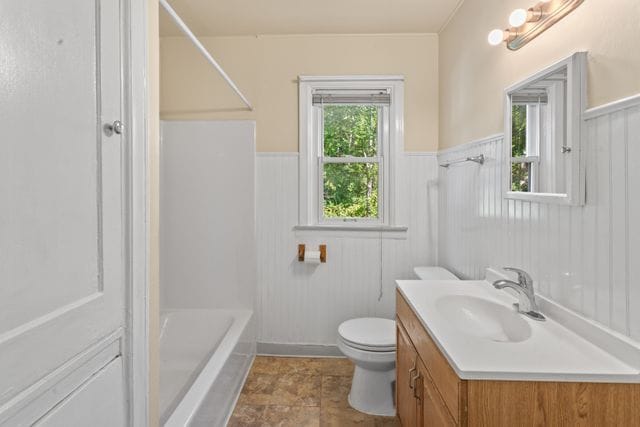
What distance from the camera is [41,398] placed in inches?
27.2

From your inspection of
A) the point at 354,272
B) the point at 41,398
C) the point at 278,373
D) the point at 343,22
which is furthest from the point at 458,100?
the point at 41,398

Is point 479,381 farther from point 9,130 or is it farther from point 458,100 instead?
point 458,100

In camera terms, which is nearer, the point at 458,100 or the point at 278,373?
the point at 458,100

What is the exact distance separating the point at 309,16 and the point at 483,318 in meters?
2.10

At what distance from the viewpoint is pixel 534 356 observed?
101 centimetres

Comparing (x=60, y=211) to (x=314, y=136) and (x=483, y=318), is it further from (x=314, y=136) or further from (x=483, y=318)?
(x=314, y=136)

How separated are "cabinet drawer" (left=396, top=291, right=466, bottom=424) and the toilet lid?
0.45 m

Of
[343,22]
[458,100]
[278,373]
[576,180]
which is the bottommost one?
[278,373]

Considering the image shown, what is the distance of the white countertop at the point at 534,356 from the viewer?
921mm

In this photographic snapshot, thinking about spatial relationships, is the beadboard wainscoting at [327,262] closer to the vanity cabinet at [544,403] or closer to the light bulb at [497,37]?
the light bulb at [497,37]

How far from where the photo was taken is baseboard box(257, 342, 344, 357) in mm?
2734

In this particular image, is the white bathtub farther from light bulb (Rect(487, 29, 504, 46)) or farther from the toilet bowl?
light bulb (Rect(487, 29, 504, 46))

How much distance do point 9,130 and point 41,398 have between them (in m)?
0.50

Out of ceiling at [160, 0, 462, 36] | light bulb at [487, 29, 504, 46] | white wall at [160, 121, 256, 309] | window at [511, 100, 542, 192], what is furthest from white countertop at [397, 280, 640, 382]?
ceiling at [160, 0, 462, 36]
